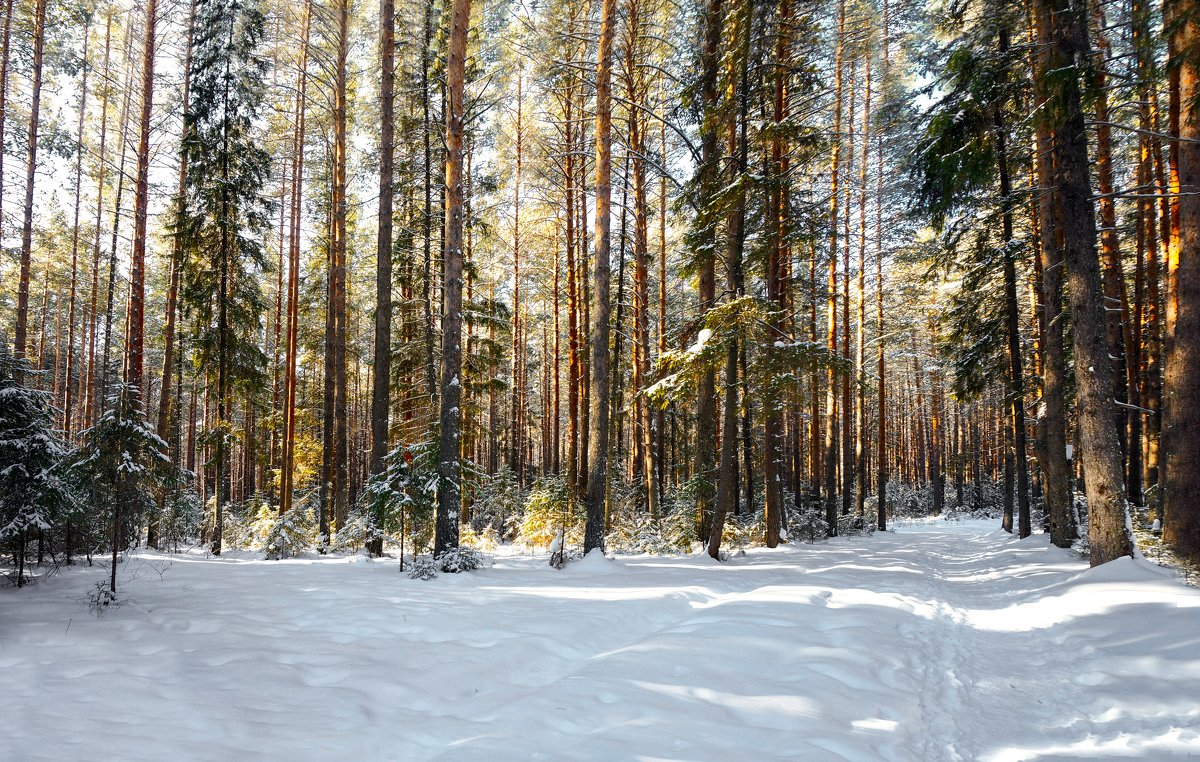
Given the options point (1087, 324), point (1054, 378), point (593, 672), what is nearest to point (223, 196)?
point (593, 672)

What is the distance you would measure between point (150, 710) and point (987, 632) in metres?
7.71

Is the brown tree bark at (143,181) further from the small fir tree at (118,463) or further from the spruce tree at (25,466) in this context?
the small fir tree at (118,463)

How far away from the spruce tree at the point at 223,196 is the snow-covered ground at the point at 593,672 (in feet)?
25.1

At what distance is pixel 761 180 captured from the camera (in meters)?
Answer: 9.18

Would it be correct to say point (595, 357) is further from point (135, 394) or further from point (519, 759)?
point (519, 759)

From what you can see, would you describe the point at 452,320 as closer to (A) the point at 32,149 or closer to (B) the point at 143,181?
(B) the point at 143,181

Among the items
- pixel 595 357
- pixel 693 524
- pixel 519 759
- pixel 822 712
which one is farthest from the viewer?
pixel 693 524

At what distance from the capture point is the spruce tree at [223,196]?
12.4 m

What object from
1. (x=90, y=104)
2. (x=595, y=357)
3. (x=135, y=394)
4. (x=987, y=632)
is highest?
(x=90, y=104)

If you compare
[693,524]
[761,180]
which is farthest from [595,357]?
[693,524]

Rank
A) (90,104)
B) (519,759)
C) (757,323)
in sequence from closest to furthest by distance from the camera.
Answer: (519,759) < (757,323) < (90,104)

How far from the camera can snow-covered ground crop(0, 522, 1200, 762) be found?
3039mm

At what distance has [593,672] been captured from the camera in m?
4.07

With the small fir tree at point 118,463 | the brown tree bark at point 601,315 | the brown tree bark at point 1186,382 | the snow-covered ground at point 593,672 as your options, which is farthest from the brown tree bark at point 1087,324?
the small fir tree at point 118,463
